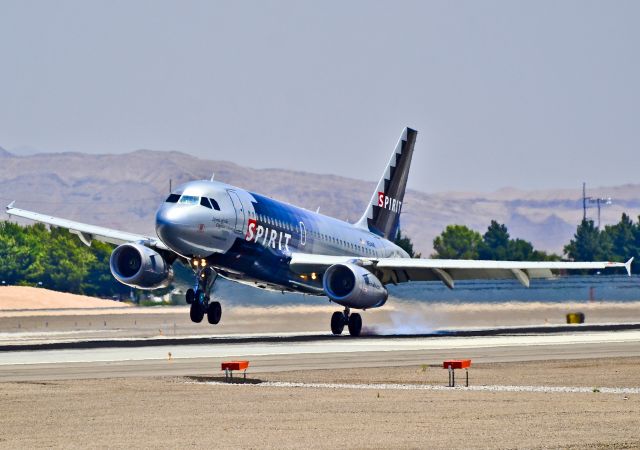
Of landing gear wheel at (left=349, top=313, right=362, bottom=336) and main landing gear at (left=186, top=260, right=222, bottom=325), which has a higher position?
main landing gear at (left=186, top=260, right=222, bottom=325)

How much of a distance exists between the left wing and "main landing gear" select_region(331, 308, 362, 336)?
7.41ft

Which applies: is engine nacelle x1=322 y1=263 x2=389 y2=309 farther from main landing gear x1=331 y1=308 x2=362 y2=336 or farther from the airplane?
main landing gear x1=331 y1=308 x2=362 y2=336

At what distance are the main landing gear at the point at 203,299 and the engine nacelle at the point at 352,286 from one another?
4931 millimetres

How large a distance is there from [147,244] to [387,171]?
63.1ft

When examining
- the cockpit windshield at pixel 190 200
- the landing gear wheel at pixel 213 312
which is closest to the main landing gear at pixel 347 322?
the landing gear wheel at pixel 213 312

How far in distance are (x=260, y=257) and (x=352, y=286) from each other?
4047 mm

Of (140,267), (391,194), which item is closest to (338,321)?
(140,267)

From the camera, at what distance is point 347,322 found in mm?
62188

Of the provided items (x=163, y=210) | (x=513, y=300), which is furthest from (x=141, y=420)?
(x=513, y=300)

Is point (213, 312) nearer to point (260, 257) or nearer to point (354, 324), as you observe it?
point (260, 257)

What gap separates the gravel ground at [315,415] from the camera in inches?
910

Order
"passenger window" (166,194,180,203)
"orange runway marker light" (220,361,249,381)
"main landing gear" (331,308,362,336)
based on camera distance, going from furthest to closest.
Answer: "main landing gear" (331,308,362,336), "passenger window" (166,194,180,203), "orange runway marker light" (220,361,249,381)

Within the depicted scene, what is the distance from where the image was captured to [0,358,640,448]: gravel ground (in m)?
23.1

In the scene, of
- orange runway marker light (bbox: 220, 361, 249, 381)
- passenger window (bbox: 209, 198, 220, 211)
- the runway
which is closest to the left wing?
the runway
